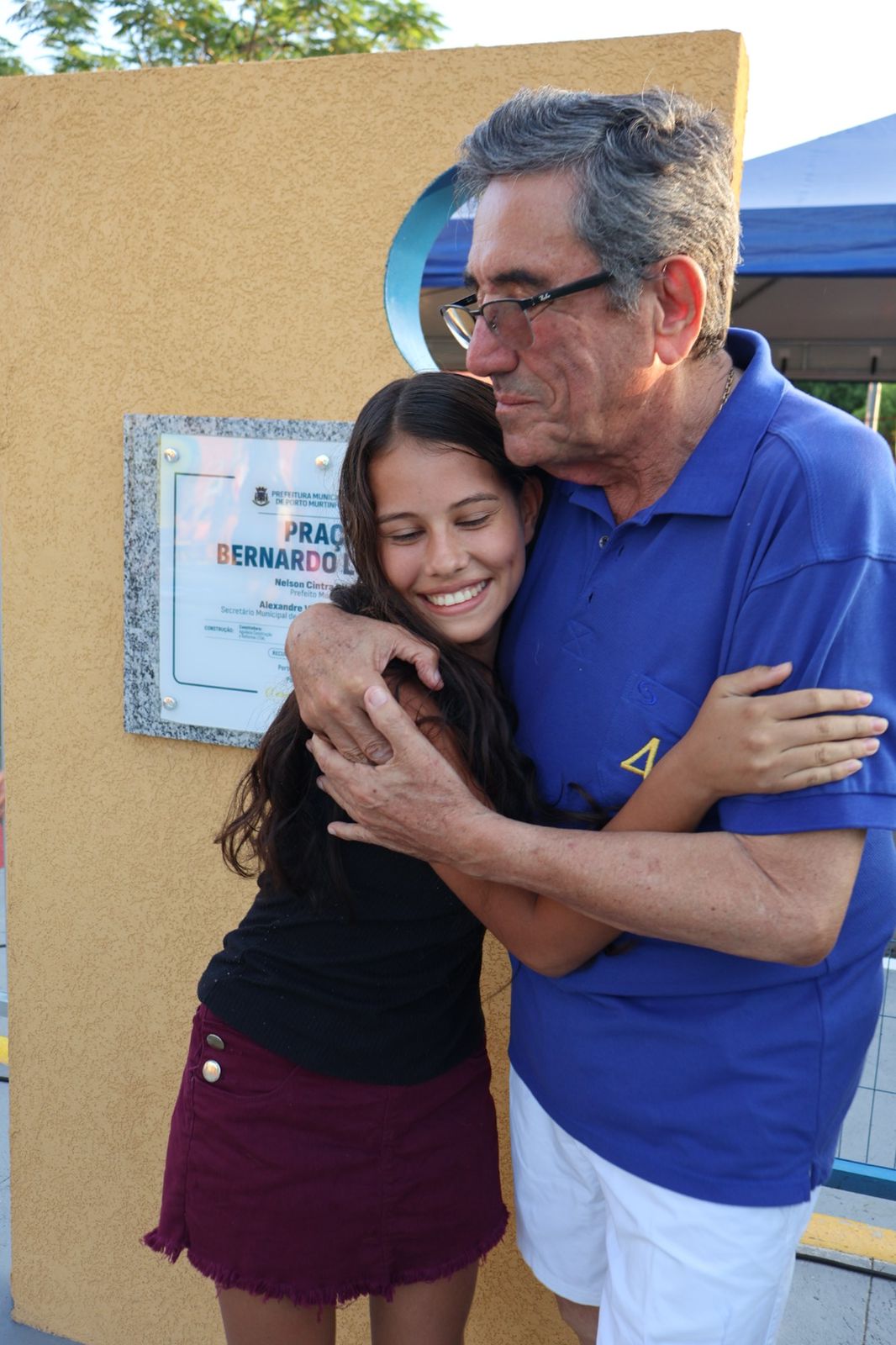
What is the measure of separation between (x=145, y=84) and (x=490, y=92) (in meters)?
0.69

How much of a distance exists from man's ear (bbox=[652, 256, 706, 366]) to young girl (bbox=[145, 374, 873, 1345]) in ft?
1.00

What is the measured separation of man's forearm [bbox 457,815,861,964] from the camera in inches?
51.2

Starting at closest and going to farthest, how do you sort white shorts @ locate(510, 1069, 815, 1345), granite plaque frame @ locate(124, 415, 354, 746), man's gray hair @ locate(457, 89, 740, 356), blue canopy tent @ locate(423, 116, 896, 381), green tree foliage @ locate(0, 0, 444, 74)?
1. man's gray hair @ locate(457, 89, 740, 356)
2. white shorts @ locate(510, 1069, 815, 1345)
3. granite plaque frame @ locate(124, 415, 354, 746)
4. blue canopy tent @ locate(423, 116, 896, 381)
5. green tree foliage @ locate(0, 0, 444, 74)

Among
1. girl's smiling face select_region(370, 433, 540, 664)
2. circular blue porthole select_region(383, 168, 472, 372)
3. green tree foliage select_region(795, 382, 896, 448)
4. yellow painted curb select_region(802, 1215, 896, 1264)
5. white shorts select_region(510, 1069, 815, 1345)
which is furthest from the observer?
green tree foliage select_region(795, 382, 896, 448)

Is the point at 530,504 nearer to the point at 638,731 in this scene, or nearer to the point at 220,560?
the point at 638,731

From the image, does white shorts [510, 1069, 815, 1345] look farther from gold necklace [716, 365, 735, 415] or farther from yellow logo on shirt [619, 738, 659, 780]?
gold necklace [716, 365, 735, 415]

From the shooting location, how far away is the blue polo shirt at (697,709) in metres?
1.28

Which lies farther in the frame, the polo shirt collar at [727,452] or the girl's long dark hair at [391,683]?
the girl's long dark hair at [391,683]

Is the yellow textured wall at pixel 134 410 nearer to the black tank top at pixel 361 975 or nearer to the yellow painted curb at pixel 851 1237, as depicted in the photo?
the black tank top at pixel 361 975

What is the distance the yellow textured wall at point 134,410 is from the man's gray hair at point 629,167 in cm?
44

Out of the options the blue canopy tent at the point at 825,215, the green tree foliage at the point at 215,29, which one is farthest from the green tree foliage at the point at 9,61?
the blue canopy tent at the point at 825,215

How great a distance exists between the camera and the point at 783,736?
125cm

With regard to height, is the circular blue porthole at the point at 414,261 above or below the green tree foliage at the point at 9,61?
below

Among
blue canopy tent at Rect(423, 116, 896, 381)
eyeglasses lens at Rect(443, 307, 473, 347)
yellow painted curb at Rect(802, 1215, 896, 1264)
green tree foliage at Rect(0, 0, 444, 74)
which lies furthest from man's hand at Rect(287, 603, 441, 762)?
green tree foliage at Rect(0, 0, 444, 74)
